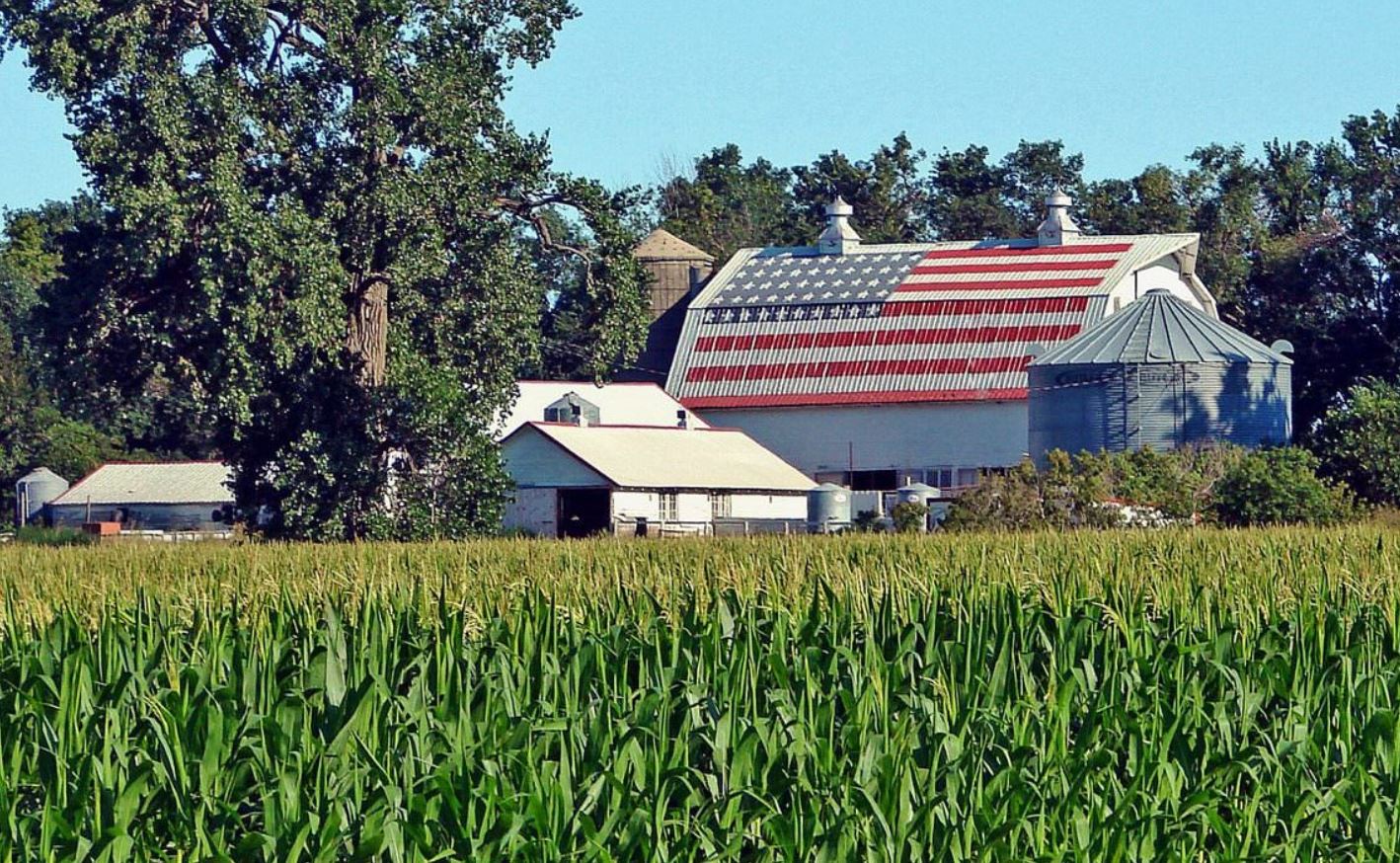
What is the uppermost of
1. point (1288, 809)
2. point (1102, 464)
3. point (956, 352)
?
point (956, 352)

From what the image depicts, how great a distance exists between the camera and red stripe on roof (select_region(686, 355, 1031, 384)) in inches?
2606

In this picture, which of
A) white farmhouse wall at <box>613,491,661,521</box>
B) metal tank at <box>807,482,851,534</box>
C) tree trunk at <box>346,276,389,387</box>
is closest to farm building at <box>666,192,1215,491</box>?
white farmhouse wall at <box>613,491,661,521</box>

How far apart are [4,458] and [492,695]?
77.7 m

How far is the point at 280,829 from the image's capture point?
8453mm

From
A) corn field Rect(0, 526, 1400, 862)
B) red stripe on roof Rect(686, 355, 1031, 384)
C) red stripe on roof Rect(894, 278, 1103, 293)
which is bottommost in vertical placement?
corn field Rect(0, 526, 1400, 862)

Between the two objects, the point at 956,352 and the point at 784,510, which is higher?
the point at 956,352

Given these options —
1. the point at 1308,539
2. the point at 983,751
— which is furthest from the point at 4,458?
the point at 983,751

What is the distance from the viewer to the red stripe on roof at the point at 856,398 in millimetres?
65188

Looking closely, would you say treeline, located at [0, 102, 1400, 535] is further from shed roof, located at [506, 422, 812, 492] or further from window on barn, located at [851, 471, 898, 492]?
window on barn, located at [851, 471, 898, 492]

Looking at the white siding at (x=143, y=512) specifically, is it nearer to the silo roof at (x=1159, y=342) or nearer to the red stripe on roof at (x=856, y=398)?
the red stripe on roof at (x=856, y=398)

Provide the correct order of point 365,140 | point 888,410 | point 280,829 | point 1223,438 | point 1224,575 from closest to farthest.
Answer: point 280,829
point 1224,575
point 365,140
point 1223,438
point 888,410

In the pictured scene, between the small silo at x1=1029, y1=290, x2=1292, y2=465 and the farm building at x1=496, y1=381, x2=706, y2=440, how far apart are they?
16.5 meters

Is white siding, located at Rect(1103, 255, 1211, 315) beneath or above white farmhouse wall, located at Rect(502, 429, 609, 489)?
above

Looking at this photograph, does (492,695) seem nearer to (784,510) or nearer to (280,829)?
(280,829)
